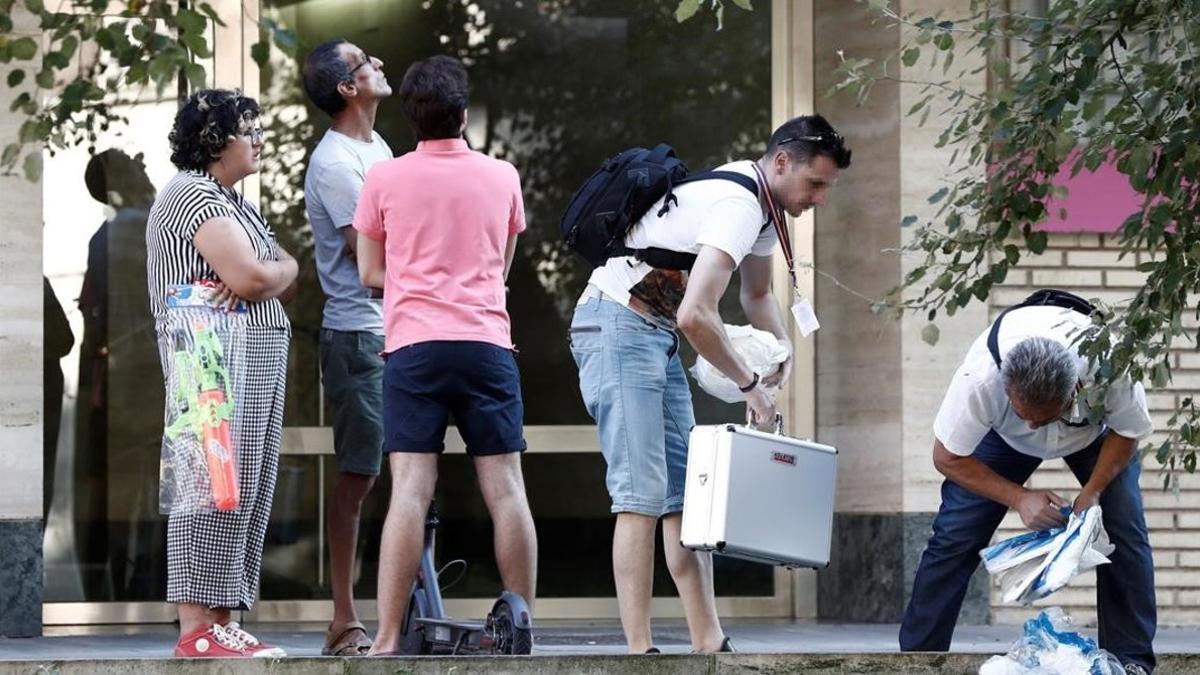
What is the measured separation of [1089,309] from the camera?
692 centimetres

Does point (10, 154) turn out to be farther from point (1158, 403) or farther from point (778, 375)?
point (1158, 403)

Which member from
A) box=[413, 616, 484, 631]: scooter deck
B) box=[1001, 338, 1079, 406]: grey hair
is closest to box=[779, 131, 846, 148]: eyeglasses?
box=[1001, 338, 1079, 406]: grey hair

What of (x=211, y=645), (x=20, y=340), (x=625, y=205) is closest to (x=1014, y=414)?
(x=625, y=205)

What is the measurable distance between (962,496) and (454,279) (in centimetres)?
180

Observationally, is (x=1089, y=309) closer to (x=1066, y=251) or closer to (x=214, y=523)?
(x=214, y=523)

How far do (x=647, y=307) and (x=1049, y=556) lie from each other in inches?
56.8

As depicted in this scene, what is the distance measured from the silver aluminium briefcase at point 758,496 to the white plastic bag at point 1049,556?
0.62 metres

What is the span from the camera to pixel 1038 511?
22.6 feet

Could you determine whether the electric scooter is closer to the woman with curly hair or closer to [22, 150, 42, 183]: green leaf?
the woman with curly hair

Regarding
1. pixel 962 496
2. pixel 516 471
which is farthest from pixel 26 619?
pixel 962 496

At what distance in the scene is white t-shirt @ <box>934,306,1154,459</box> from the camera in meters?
6.71

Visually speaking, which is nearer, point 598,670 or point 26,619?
point 598,670

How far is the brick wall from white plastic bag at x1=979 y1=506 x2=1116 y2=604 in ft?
10.9

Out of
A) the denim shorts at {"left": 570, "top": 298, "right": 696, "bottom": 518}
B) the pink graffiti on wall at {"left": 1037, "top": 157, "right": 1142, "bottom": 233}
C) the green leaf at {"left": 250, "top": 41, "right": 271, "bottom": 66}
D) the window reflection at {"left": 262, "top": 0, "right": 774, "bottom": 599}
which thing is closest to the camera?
the green leaf at {"left": 250, "top": 41, "right": 271, "bottom": 66}
